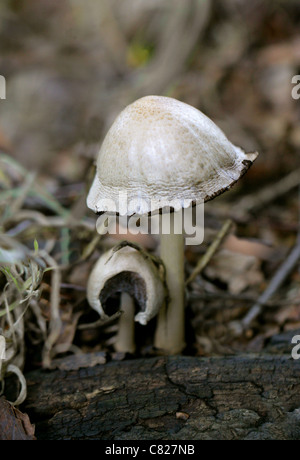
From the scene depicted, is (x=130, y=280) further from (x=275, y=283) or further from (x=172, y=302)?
(x=275, y=283)

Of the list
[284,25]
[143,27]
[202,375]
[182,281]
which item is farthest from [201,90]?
[202,375]

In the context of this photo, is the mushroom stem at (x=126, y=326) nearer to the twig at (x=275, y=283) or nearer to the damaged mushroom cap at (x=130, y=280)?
the damaged mushroom cap at (x=130, y=280)

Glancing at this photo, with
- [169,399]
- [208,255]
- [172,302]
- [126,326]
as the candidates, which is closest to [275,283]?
[208,255]

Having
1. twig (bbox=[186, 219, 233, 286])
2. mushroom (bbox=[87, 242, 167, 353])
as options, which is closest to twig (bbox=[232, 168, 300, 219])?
twig (bbox=[186, 219, 233, 286])

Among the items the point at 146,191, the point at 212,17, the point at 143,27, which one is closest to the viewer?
the point at 146,191

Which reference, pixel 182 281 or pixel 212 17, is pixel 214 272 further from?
pixel 212 17

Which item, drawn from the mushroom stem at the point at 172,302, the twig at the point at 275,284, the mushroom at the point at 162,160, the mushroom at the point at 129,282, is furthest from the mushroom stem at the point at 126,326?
the twig at the point at 275,284

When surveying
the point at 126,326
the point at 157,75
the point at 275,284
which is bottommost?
the point at 126,326
